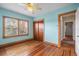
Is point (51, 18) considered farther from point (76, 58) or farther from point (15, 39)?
point (76, 58)

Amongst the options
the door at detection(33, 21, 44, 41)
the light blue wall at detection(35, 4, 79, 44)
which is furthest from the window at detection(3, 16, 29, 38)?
the light blue wall at detection(35, 4, 79, 44)

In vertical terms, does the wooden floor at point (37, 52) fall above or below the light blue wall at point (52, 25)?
below

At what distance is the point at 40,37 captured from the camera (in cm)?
429

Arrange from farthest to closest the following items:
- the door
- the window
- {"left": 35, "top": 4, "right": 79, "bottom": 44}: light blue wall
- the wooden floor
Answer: the door → the window → {"left": 35, "top": 4, "right": 79, "bottom": 44}: light blue wall → the wooden floor

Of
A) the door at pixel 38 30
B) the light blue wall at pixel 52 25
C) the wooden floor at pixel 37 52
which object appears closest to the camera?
the wooden floor at pixel 37 52

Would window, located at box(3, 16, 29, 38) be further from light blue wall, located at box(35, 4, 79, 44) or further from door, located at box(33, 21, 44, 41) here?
light blue wall, located at box(35, 4, 79, 44)

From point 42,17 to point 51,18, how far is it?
82 centimetres

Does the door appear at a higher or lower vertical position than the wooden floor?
higher

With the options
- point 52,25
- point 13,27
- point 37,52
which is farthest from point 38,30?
point 37,52

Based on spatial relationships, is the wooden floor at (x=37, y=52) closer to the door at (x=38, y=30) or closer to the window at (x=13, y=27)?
the window at (x=13, y=27)

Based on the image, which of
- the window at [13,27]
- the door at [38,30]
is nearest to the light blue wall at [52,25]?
the door at [38,30]

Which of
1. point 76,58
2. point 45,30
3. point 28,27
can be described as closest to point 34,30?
point 28,27

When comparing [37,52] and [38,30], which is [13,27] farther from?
[37,52]

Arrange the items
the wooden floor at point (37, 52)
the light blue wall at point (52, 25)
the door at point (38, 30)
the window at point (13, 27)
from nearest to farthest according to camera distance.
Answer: the wooden floor at point (37, 52), the light blue wall at point (52, 25), the window at point (13, 27), the door at point (38, 30)
